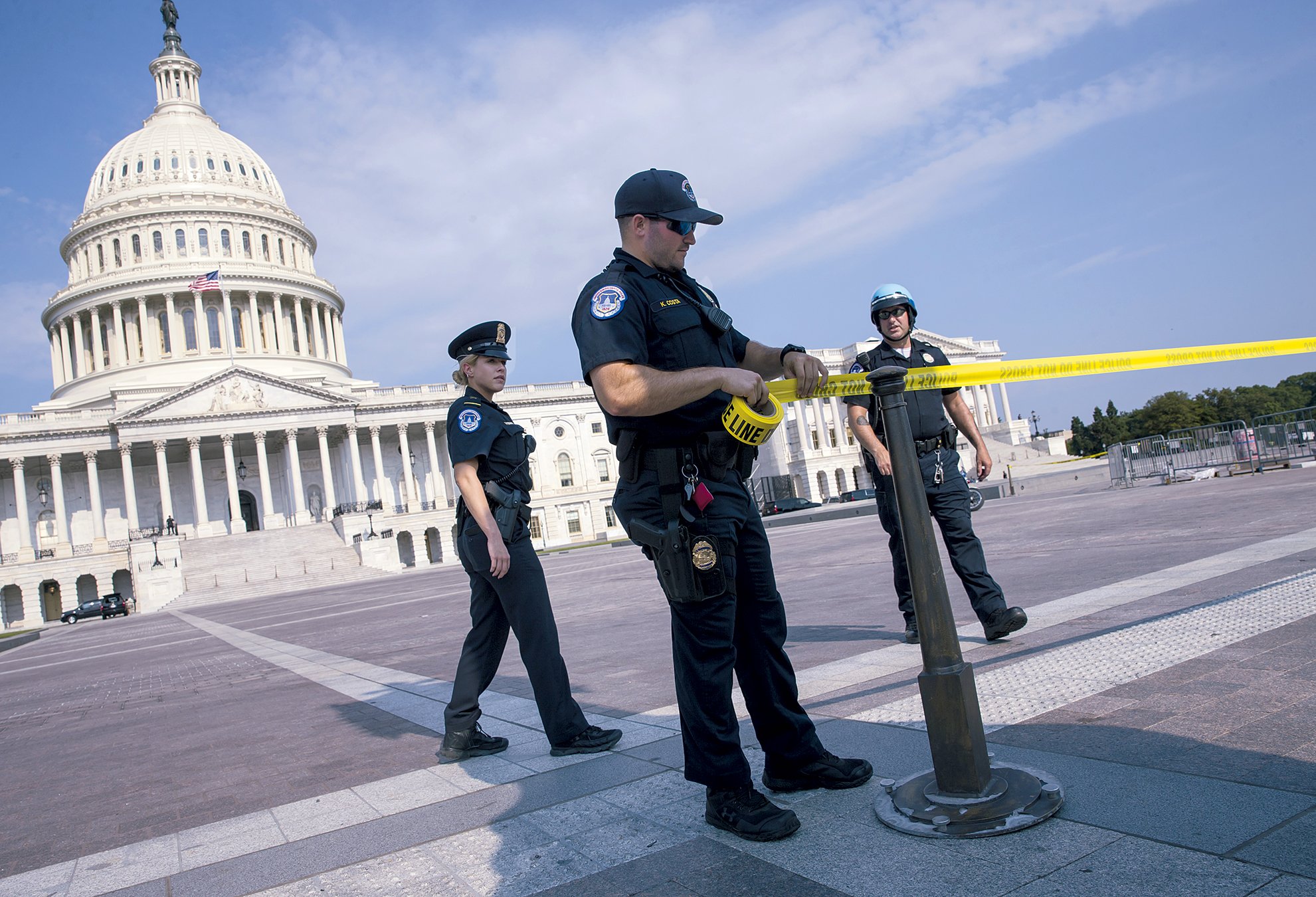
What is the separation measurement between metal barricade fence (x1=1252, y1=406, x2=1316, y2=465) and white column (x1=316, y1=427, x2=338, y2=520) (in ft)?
188

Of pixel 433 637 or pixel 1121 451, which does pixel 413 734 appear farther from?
pixel 1121 451

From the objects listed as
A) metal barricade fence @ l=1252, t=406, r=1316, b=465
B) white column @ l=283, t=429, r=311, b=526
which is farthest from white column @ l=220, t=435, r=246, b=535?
metal barricade fence @ l=1252, t=406, r=1316, b=465

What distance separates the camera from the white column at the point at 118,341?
6869 cm

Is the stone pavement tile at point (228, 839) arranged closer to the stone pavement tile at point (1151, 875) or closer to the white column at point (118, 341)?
the stone pavement tile at point (1151, 875)

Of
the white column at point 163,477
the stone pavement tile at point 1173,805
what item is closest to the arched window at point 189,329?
the white column at point 163,477

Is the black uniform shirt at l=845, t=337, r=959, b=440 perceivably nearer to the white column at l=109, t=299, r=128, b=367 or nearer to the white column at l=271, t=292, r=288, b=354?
the white column at l=271, t=292, r=288, b=354

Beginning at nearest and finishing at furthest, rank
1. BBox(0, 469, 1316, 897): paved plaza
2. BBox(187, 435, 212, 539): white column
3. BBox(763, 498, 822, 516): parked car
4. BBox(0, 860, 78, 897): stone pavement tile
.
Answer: BBox(0, 469, 1316, 897): paved plaza < BBox(0, 860, 78, 897): stone pavement tile < BBox(763, 498, 822, 516): parked car < BBox(187, 435, 212, 539): white column

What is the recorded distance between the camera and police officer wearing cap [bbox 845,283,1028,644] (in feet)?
17.7

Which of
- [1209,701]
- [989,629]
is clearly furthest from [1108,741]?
[989,629]

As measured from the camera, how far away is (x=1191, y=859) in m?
2.21

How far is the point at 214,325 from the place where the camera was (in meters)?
70.9

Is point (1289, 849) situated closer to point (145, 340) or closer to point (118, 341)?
point (145, 340)

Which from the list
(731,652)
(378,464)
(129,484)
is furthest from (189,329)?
(731,652)

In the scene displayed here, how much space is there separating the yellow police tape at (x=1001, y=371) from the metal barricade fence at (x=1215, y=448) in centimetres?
2195
